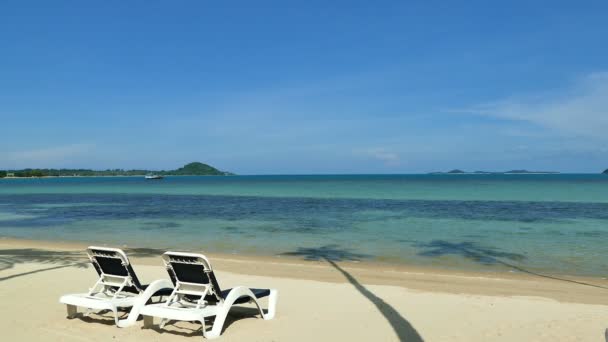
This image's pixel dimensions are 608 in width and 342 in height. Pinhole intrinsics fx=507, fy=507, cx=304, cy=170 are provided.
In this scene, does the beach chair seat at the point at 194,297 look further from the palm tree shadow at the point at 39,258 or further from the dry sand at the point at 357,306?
the palm tree shadow at the point at 39,258

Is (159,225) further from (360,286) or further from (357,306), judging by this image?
(357,306)

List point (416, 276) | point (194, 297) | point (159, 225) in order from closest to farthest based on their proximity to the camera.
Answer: point (194, 297)
point (416, 276)
point (159, 225)

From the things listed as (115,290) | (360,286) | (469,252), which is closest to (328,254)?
(469,252)

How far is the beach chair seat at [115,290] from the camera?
624cm

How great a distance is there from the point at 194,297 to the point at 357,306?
8.62ft

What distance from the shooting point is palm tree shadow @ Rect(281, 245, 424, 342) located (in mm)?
6227

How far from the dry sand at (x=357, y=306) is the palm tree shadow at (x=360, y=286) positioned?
26 mm

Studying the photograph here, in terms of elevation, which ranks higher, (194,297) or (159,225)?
(194,297)

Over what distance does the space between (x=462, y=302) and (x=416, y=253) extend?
790 cm

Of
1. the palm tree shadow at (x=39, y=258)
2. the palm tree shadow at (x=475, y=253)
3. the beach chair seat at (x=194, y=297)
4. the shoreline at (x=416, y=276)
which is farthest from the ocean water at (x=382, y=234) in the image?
the beach chair seat at (x=194, y=297)

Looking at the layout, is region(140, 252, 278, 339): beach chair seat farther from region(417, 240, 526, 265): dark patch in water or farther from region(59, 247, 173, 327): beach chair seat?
region(417, 240, 526, 265): dark patch in water

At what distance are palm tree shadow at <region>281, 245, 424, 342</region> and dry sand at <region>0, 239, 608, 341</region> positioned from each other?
3 cm

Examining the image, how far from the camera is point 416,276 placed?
11.4 metres

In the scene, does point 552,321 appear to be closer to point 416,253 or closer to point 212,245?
point 416,253
